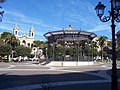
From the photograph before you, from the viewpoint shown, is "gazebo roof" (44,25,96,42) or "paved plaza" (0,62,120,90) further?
"gazebo roof" (44,25,96,42)

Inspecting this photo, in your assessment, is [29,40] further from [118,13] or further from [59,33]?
[118,13]

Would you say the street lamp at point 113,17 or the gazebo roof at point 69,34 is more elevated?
the gazebo roof at point 69,34

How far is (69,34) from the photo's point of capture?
150 ft

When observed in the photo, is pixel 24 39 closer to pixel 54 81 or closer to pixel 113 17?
pixel 54 81

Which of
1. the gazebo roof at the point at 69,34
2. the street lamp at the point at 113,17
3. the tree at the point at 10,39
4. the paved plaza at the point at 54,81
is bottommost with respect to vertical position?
the paved plaza at the point at 54,81

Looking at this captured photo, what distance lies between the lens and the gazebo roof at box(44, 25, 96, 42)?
147ft

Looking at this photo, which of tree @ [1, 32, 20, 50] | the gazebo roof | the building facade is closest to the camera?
the gazebo roof

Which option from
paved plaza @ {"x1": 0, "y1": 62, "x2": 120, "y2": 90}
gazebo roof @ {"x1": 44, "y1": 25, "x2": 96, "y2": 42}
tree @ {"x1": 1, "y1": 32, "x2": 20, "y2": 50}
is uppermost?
tree @ {"x1": 1, "y1": 32, "x2": 20, "y2": 50}

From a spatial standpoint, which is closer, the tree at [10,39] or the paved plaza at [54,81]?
the paved plaza at [54,81]

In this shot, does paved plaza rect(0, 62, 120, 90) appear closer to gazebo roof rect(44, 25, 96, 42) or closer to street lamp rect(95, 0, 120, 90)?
street lamp rect(95, 0, 120, 90)

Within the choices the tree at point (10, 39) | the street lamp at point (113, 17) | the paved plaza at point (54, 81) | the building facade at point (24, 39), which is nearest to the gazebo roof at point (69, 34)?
the paved plaza at point (54, 81)

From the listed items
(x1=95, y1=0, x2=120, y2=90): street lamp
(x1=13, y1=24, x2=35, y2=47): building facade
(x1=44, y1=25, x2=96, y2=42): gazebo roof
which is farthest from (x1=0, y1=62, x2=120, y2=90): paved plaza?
(x1=13, y1=24, x2=35, y2=47): building facade

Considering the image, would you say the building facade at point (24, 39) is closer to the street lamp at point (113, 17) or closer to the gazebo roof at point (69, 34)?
the gazebo roof at point (69, 34)

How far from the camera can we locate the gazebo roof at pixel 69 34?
1764 inches
